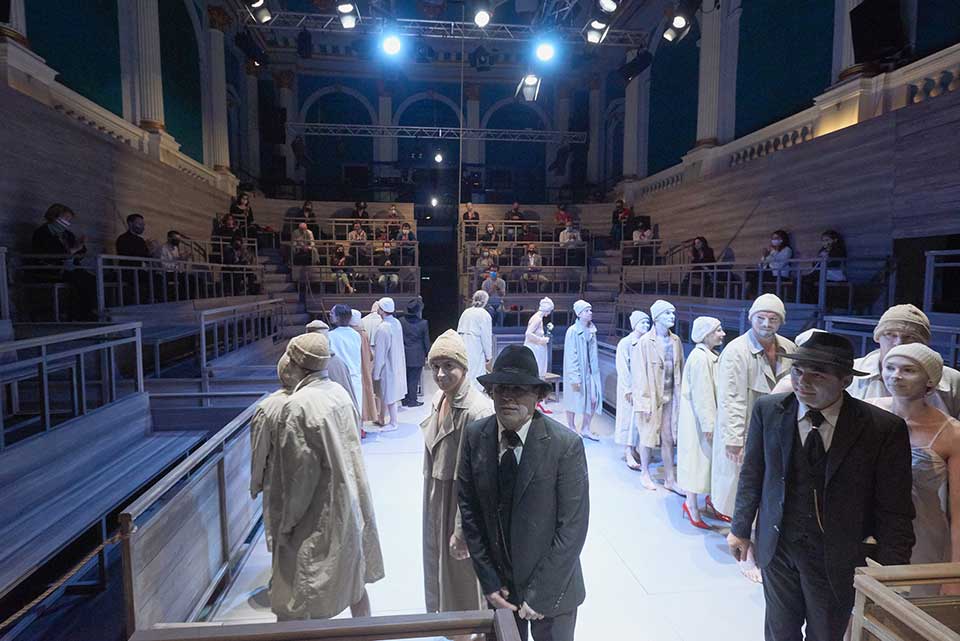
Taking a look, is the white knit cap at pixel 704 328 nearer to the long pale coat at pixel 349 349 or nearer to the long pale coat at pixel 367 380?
the long pale coat at pixel 349 349

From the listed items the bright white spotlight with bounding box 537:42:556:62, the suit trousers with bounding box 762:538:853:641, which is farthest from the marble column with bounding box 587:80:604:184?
the suit trousers with bounding box 762:538:853:641

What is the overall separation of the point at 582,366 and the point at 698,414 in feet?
7.17

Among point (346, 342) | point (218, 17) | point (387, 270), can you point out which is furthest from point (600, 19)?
point (218, 17)

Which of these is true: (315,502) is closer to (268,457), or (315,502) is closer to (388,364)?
(268,457)

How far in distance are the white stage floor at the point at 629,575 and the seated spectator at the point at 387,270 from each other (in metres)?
7.66

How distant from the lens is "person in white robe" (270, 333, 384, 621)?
2553 mm

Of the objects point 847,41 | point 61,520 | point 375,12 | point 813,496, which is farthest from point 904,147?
point 375,12

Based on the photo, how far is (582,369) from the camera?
20.2 feet

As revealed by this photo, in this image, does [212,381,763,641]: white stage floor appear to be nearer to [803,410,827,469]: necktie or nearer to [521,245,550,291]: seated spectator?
[803,410,827,469]: necktie

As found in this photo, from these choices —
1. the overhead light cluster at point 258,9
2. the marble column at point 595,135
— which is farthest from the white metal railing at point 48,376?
the marble column at point 595,135

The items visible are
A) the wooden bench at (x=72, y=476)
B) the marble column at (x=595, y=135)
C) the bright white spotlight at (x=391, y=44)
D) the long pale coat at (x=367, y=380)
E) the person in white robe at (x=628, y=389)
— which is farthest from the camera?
the marble column at (x=595, y=135)

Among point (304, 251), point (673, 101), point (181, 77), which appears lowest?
point (304, 251)

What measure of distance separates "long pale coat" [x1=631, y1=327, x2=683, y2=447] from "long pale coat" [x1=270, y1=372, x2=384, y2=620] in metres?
3.16

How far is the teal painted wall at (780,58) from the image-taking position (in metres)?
10.2
